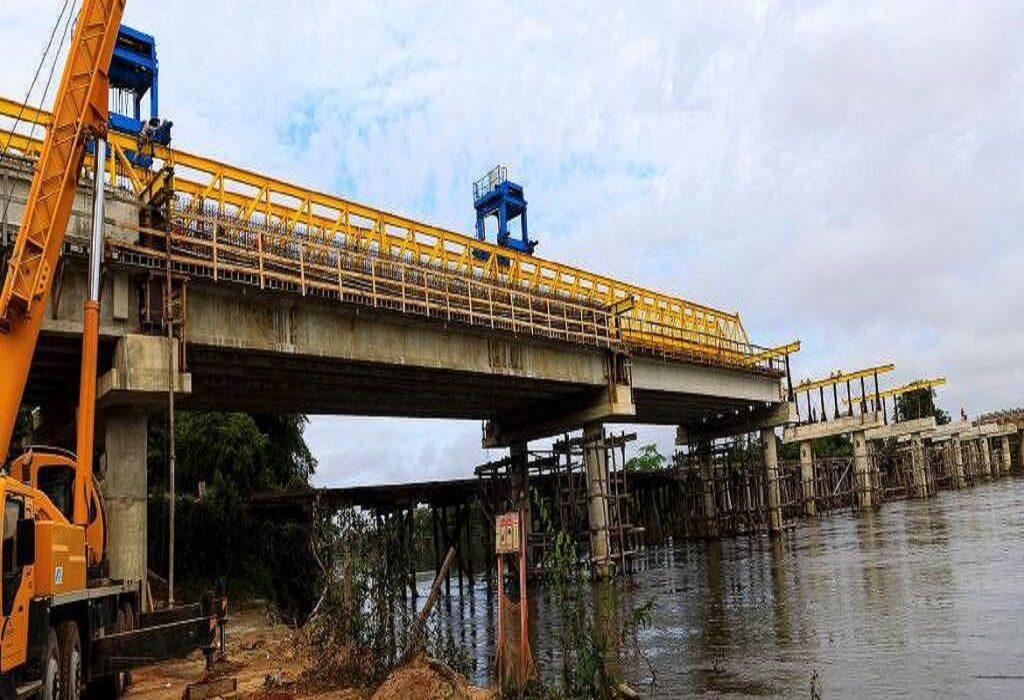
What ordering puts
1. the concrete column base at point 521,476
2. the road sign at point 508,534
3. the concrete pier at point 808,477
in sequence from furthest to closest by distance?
the concrete pier at point 808,477 < the concrete column base at point 521,476 < the road sign at point 508,534

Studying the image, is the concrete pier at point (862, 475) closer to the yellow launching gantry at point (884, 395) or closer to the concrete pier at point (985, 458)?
the yellow launching gantry at point (884, 395)

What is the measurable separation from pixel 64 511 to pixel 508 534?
7.13 meters

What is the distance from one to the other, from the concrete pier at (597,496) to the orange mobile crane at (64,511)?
17889 mm

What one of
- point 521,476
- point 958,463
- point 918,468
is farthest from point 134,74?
point 958,463

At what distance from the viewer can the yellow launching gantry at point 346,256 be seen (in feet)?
62.0

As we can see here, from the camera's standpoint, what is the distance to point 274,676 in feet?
44.7

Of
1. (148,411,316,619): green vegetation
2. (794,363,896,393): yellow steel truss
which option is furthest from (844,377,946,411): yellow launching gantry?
(148,411,316,619): green vegetation

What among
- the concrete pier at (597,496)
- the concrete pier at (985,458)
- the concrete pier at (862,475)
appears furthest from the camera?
the concrete pier at (985,458)

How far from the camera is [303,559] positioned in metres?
33.9

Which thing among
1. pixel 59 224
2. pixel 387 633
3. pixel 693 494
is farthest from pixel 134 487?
pixel 693 494

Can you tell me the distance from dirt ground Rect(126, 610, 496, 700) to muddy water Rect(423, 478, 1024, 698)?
3479mm

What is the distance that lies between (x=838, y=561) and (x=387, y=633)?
64.4 ft

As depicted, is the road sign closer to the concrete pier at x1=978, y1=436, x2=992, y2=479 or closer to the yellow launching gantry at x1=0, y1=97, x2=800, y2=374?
the yellow launching gantry at x1=0, y1=97, x2=800, y2=374

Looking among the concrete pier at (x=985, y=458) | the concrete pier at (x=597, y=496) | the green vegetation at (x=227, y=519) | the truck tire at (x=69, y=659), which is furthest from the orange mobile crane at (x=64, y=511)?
the concrete pier at (x=985, y=458)
